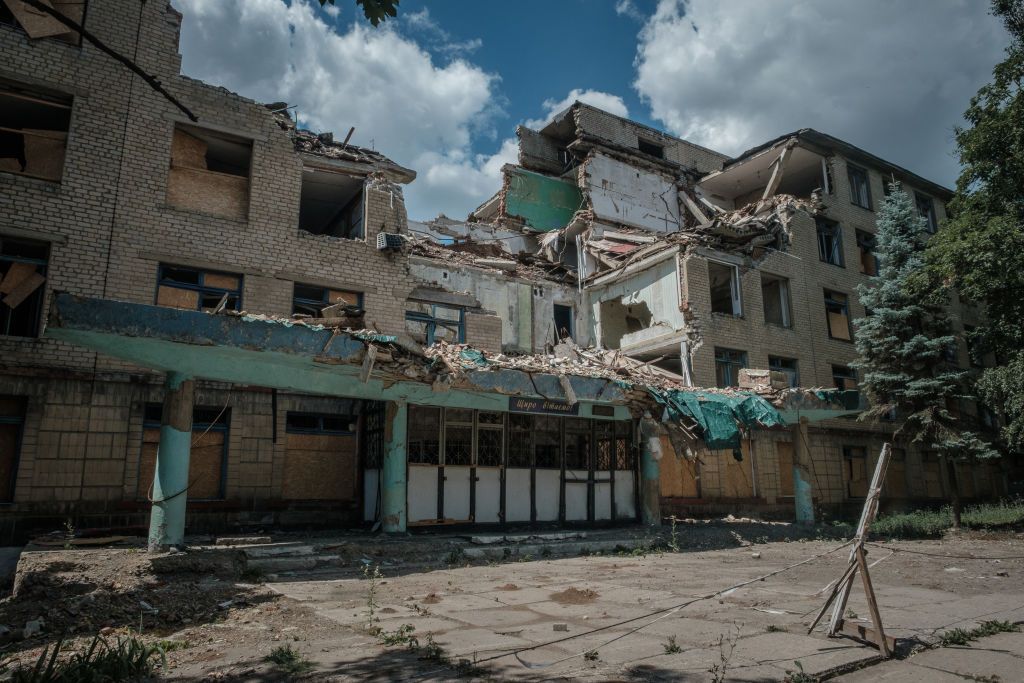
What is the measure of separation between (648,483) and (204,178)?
1309cm

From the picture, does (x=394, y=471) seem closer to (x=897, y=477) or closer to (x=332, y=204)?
(x=332, y=204)

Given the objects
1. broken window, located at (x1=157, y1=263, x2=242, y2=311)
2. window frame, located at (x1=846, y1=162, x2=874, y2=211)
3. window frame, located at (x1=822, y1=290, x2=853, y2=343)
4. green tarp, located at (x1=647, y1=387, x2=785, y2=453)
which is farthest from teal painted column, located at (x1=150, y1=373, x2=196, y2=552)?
window frame, located at (x1=846, y1=162, x2=874, y2=211)

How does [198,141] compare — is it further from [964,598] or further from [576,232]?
[964,598]

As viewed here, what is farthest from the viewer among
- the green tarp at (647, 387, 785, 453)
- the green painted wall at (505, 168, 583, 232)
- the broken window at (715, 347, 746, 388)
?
the green painted wall at (505, 168, 583, 232)

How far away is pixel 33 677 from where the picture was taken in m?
3.99

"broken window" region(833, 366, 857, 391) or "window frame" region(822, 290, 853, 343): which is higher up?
"window frame" region(822, 290, 853, 343)

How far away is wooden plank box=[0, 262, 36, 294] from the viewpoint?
41.0ft

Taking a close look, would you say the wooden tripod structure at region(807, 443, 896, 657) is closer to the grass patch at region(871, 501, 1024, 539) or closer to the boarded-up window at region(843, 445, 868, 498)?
the grass patch at region(871, 501, 1024, 539)

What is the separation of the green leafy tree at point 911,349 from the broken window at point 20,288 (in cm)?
2114

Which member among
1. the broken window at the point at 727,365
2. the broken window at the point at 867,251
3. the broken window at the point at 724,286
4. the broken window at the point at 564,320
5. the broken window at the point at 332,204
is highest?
the broken window at the point at 867,251

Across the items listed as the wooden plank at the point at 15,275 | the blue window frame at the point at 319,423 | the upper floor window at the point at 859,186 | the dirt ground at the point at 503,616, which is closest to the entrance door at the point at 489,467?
the blue window frame at the point at 319,423

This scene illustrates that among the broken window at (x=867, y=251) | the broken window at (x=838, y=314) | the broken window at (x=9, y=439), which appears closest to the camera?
the broken window at (x=9, y=439)

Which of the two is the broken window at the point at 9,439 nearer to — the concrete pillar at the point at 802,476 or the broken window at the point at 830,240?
the concrete pillar at the point at 802,476

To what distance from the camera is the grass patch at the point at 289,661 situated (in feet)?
15.2
